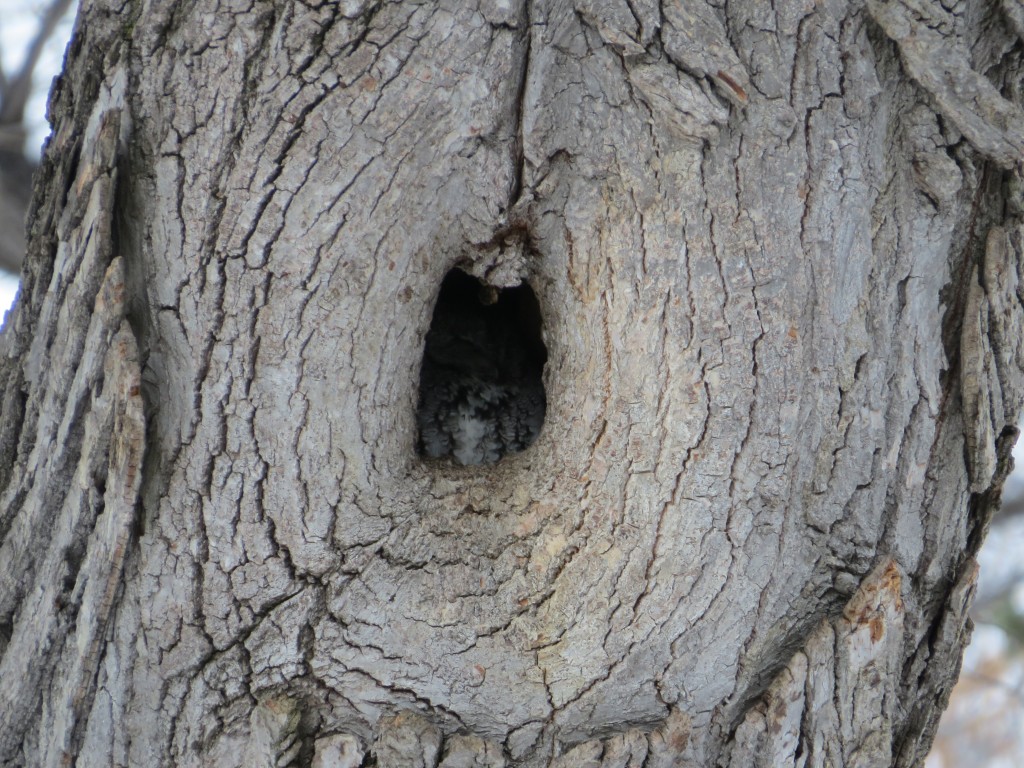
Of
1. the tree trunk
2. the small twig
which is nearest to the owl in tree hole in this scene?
the tree trunk

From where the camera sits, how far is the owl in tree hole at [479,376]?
2059 millimetres

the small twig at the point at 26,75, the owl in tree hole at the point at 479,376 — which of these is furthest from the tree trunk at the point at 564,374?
the small twig at the point at 26,75

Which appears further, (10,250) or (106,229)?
(10,250)

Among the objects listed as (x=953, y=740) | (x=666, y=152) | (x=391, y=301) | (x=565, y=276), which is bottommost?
(x=953, y=740)

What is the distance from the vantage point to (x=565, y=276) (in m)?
1.45

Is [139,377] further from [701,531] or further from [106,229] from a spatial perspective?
[701,531]

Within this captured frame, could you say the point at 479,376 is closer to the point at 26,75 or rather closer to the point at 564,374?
the point at 564,374

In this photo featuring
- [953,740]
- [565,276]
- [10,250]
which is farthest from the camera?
[953,740]

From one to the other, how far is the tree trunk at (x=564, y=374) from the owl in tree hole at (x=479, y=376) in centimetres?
57

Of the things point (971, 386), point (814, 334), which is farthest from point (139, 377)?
point (971, 386)

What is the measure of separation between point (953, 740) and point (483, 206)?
11578 mm

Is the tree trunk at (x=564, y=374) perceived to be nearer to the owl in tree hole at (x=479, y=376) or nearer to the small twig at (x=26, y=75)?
the owl in tree hole at (x=479, y=376)

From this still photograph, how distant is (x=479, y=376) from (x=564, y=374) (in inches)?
28.5

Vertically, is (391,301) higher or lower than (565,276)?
lower
